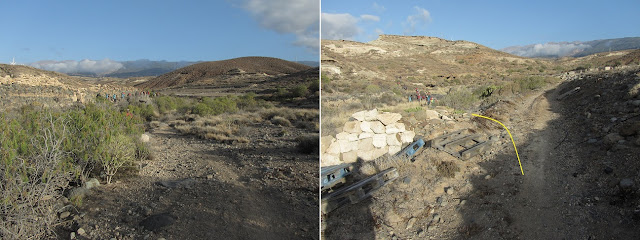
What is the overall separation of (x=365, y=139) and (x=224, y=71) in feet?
138

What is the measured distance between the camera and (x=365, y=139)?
220 inches

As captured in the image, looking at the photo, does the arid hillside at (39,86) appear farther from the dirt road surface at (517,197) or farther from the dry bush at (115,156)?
the dirt road surface at (517,197)

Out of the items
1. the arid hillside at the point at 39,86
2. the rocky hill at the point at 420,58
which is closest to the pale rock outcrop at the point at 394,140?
the rocky hill at the point at 420,58

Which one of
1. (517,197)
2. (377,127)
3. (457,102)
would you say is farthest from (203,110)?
(517,197)

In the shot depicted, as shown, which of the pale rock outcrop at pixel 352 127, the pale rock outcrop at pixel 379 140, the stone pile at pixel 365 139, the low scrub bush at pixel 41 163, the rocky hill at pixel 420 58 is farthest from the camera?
the rocky hill at pixel 420 58

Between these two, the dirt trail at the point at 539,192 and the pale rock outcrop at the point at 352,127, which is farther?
the pale rock outcrop at the point at 352,127

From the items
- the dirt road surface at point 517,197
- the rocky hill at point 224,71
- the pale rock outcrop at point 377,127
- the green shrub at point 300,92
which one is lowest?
the dirt road surface at point 517,197

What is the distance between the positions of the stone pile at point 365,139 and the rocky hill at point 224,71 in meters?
35.9

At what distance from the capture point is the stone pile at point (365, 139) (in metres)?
5.21

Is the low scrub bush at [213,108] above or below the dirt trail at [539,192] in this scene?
above

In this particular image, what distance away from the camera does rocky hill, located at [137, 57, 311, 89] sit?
138 ft

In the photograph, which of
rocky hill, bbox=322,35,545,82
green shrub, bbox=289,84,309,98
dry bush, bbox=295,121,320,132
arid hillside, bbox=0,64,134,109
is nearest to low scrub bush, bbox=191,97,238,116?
dry bush, bbox=295,121,320,132

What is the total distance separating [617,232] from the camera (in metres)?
2.86

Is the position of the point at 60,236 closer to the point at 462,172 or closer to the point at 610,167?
the point at 462,172
